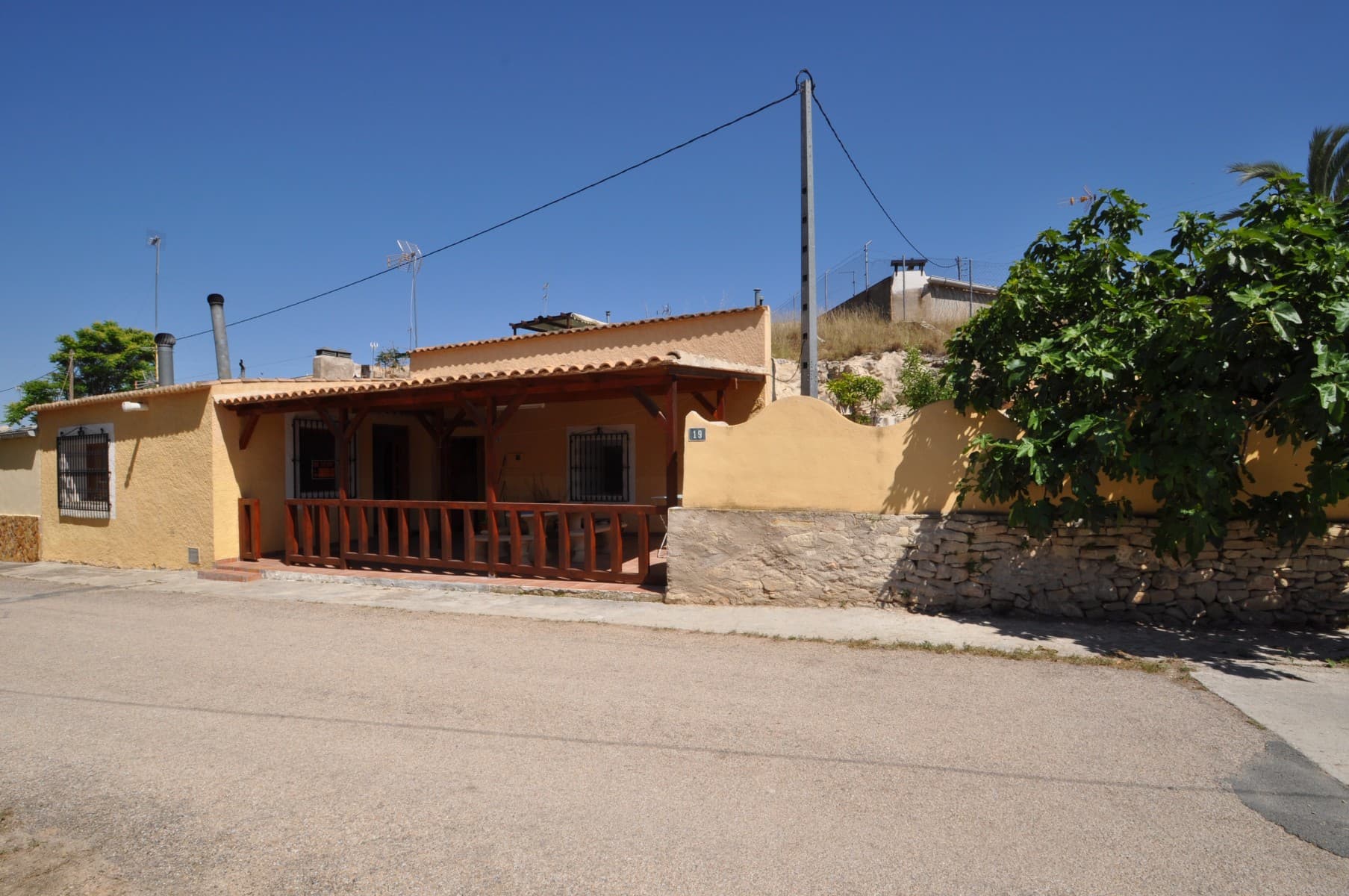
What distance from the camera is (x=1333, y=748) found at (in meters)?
4.53

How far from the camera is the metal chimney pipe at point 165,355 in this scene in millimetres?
16844

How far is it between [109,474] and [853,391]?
14.2m

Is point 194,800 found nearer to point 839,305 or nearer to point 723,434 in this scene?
point 723,434

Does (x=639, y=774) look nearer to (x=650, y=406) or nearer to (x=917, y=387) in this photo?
(x=650, y=406)

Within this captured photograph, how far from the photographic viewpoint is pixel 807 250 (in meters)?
10.1

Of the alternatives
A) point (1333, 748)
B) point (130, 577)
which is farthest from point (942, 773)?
point (130, 577)

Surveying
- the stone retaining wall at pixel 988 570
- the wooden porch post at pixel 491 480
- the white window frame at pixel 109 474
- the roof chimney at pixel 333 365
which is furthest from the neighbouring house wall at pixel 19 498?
the stone retaining wall at pixel 988 570

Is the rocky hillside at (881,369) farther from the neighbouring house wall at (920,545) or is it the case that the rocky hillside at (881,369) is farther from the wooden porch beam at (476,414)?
the neighbouring house wall at (920,545)

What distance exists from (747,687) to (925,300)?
19502 millimetres

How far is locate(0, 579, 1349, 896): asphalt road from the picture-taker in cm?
321

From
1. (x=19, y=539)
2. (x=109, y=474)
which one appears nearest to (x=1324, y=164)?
(x=109, y=474)

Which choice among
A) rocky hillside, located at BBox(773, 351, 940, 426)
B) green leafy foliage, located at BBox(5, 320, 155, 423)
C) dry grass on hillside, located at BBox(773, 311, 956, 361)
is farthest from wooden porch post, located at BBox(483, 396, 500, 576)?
green leafy foliage, located at BBox(5, 320, 155, 423)

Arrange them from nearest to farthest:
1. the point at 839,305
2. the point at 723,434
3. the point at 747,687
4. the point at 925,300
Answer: the point at 747,687 < the point at 723,434 < the point at 925,300 < the point at 839,305

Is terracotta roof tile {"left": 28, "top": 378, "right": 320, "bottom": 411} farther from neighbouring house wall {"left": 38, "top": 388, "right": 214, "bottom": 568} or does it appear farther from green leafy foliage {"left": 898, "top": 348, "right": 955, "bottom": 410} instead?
green leafy foliage {"left": 898, "top": 348, "right": 955, "bottom": 410}
